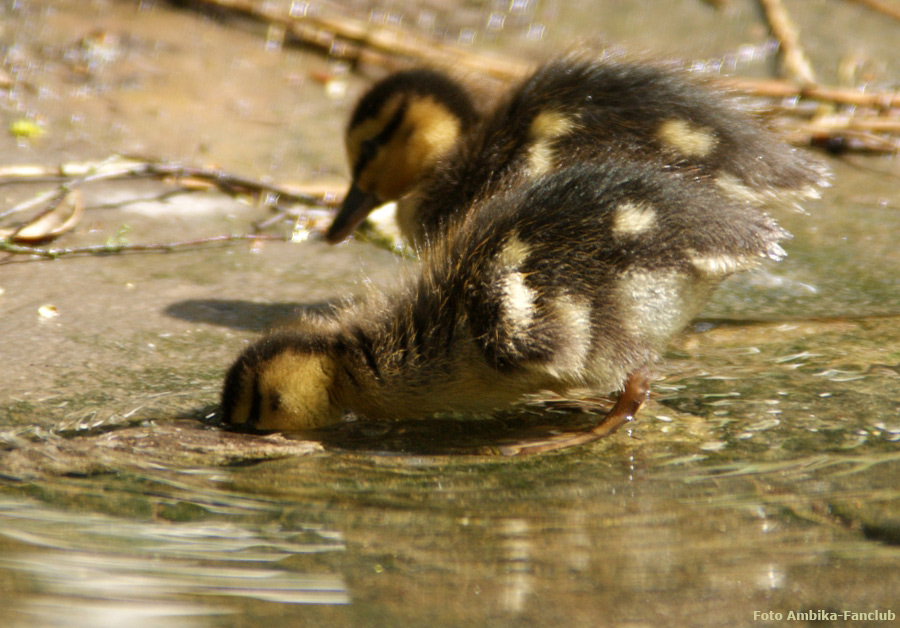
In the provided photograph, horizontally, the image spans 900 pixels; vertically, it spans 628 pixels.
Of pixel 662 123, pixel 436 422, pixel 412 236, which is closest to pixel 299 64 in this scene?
pixel 412 236

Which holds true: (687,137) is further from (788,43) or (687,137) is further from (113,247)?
(788,43)

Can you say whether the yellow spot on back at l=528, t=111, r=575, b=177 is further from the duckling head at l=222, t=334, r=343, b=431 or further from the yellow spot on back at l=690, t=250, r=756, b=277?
the duckling head at l=222, t=334, r=343, b=431

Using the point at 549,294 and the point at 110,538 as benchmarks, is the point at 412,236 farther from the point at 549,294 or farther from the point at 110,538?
the point at 110,538

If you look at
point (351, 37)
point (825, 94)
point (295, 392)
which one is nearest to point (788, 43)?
point (825, 94)

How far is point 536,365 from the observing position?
1.96m

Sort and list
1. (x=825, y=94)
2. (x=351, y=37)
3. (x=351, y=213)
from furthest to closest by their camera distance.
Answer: (x=351, y=37) < (x=825, y=94) < (x=351, y=213)

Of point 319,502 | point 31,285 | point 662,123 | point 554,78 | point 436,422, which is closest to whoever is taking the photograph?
point 319,502

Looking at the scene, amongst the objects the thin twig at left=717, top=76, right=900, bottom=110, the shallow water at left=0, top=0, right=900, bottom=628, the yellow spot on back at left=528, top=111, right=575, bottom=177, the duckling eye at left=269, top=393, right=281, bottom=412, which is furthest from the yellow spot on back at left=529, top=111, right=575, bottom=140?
the thin twig at left=717, top=76, right=900, bottom=110

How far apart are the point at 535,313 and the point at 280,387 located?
0.54 meters

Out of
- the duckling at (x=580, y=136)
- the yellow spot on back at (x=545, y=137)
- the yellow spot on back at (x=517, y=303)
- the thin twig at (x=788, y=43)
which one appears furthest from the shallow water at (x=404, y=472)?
the thin twig at (x=788, y=43)

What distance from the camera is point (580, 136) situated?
249 cm

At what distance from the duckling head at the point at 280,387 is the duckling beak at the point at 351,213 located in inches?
40.4

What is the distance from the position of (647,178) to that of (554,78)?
0.68m

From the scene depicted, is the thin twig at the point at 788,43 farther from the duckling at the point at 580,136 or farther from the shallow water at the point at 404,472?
the duckling at the point at 580,136
